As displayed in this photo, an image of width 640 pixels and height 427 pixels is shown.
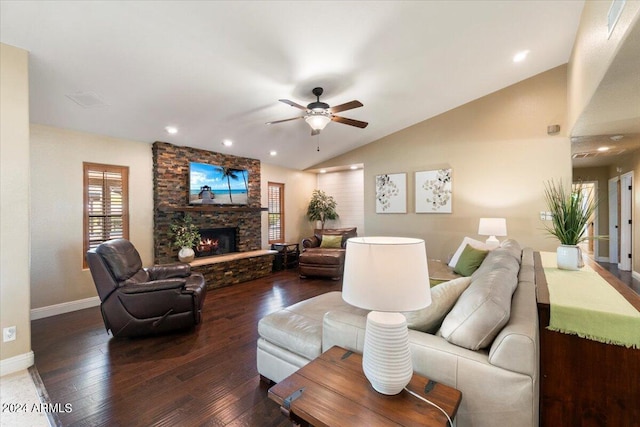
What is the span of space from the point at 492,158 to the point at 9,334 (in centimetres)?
663

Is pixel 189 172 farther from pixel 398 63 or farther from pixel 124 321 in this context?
pixel 398 63

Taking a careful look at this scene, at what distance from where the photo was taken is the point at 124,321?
113 inches

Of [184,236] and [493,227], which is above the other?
[493,227]

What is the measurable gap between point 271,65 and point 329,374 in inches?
124

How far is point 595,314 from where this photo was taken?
1356 millimetres

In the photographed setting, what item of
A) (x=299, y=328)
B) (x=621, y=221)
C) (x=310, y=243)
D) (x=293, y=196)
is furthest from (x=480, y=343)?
(x=621, y=221)

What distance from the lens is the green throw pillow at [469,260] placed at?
138 inches

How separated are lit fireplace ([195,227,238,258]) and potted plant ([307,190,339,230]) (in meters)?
2.24

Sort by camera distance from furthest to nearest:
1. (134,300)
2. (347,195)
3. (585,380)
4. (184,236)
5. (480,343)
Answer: (347,195) → (184,236) → (134,300) → (585,380) → (480,343)

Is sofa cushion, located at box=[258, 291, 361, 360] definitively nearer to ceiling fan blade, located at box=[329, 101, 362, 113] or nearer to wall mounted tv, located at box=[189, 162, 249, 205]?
ceiling fan blade, located at box=[329, 101, 362, 113]

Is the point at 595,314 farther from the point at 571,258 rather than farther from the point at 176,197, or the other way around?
the point at 176,197

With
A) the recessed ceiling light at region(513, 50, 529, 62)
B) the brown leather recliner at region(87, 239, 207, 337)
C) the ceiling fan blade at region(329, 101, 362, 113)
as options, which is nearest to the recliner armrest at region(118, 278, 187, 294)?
the brown leather recliner at region(87, 239, 207, 337)

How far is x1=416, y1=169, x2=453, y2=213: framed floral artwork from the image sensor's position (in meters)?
5.27

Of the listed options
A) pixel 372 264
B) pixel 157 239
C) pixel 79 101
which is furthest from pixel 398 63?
pixel 157 239
